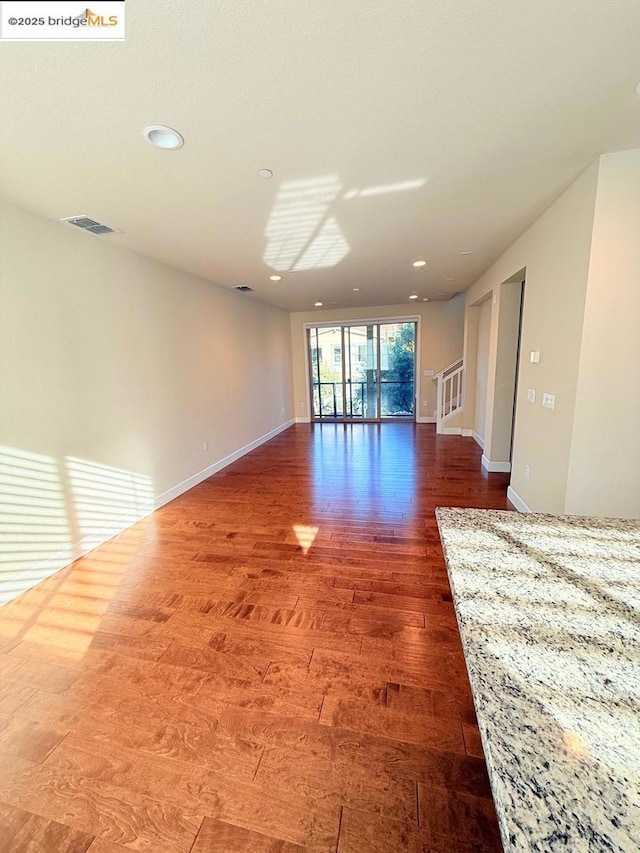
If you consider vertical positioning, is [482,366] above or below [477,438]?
above

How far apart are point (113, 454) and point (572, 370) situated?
3638 millimetres

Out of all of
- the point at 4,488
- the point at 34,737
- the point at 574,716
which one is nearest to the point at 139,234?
the point at 4,488

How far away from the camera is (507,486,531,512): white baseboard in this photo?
10.4 feet

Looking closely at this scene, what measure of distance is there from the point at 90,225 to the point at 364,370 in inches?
229

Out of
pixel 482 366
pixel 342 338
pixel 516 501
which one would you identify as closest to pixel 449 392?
pixel 482 366

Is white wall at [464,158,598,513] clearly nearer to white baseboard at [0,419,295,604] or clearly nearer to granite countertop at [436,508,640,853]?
granite countertop at [436,508,640,853]

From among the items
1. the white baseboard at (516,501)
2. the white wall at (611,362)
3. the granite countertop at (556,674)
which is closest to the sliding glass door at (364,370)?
the white baseboard at (516,501)

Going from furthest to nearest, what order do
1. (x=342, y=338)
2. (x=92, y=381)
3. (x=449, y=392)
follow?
(x=342, y=338), (x=449, y=392), (x=92, y=381)

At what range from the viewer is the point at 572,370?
Result: 2.26 metres

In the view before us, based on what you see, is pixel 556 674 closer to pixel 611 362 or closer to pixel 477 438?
pixel 611 362

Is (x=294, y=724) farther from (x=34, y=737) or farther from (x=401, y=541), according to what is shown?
(x=401, y=541)

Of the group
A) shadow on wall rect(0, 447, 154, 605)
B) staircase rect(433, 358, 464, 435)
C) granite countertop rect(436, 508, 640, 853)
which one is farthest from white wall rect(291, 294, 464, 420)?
granite countertop rect(436, 508, 640, 853)

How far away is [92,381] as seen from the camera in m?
2.84

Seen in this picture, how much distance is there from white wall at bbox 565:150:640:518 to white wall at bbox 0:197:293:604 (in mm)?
3582
